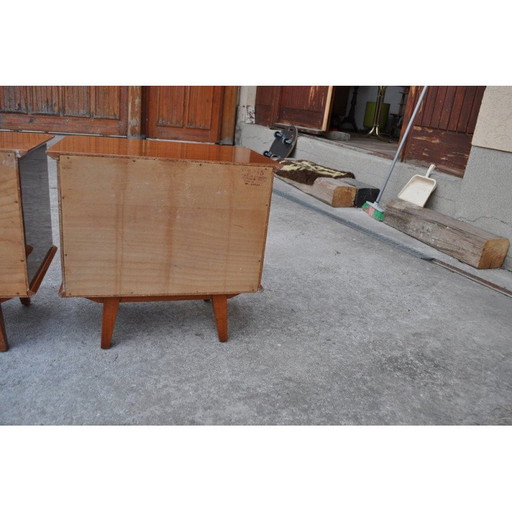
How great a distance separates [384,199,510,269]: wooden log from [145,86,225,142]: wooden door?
147 inches

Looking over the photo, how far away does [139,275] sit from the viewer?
71.3 inches

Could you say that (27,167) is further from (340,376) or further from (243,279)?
(340,376)

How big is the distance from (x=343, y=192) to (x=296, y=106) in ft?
7.43

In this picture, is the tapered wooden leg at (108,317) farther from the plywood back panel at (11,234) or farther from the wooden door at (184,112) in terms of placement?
the wooden door at (184,112)

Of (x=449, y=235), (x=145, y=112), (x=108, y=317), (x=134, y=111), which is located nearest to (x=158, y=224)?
(x=108, y=317)

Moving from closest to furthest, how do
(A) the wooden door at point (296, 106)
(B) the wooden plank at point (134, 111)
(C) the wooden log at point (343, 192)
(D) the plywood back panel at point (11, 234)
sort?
(D) the plywood back panel at point (11, 234), (C) the wooden log at point (343, 192), (A) the wooden door at point (296, 106), (B) the wooden plank at point (134, 111)

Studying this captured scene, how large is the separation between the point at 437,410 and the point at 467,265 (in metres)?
1.89

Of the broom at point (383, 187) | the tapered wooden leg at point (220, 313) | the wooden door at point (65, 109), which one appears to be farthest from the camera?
the wooden door at point (65, 109)

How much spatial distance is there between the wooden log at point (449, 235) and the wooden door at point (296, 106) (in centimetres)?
219

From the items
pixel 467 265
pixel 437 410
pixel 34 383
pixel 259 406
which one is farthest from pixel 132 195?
pixel 467 265

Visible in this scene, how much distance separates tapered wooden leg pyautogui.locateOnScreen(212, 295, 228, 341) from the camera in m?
1.99

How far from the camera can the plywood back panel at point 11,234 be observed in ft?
5.17

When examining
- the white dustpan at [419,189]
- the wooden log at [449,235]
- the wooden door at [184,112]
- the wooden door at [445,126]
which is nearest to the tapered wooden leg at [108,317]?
the wooden log at [449,235]

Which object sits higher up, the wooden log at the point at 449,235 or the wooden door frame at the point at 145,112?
the wooden door frame at the point at 145,112
